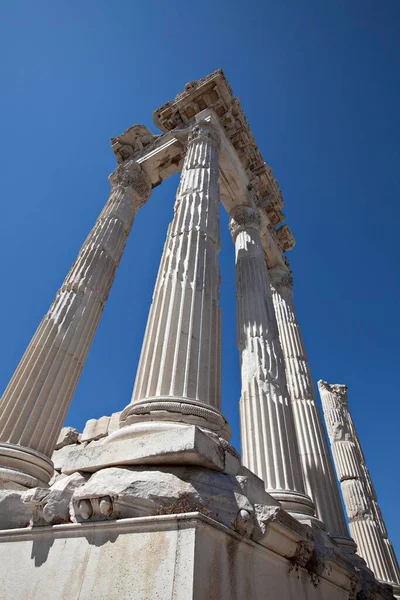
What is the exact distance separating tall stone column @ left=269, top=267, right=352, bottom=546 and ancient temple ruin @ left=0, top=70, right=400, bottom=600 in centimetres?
6

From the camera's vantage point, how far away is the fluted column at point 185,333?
7137 millimetres

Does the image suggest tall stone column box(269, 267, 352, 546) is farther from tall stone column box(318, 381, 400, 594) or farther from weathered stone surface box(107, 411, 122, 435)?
tall stone column box(318, 381, 400, 594)

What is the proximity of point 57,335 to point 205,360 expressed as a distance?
5.89 meters

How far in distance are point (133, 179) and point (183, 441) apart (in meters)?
15.2

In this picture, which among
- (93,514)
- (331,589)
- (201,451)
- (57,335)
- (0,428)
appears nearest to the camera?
(93,514)

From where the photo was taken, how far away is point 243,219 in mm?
18375

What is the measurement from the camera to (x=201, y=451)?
5.58m

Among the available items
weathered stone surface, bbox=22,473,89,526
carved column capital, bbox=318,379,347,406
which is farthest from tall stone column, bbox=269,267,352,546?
carved column capital, bbox=318,379,347,406

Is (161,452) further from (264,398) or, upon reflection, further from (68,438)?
(68,438)

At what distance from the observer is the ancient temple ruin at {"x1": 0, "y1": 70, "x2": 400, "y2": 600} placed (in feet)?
15.1

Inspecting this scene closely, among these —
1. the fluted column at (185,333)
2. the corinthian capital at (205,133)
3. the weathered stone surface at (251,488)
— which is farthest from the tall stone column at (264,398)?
the corinthian capital at (205,133)

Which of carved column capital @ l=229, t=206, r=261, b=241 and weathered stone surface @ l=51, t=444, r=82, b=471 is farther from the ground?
carved column capital @ l=229, t=206, r=261, b=241

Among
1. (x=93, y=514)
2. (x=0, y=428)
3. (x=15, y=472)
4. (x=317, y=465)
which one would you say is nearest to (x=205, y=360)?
(x=93, y=514)

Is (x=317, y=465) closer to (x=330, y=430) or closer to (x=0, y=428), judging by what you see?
(x=0, y=428)
